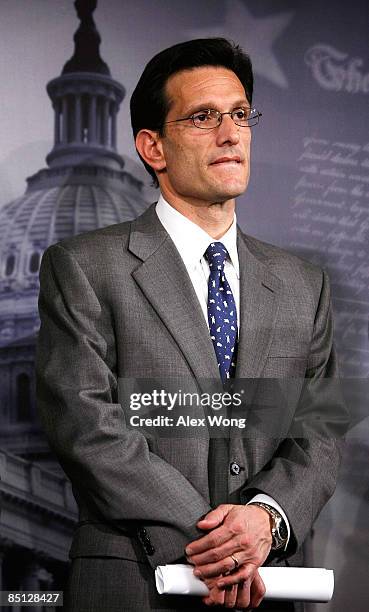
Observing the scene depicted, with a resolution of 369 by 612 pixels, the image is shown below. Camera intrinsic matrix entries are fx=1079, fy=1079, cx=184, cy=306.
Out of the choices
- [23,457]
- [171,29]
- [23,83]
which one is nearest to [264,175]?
[171,29]

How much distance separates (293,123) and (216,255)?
0.98 m

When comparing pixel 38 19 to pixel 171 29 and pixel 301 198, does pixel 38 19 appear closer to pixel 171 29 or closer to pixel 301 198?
pixel 171 29

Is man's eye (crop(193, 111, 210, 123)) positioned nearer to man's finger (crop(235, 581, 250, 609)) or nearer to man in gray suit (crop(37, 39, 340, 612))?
man in gray suit (crop(37, 39, 340, 612))

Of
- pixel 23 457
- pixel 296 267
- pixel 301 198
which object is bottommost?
pixel 23 457

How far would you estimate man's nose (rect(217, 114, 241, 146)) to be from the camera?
2842 millimetres

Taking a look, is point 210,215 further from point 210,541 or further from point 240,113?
point 210,541

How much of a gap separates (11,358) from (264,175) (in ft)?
3.41

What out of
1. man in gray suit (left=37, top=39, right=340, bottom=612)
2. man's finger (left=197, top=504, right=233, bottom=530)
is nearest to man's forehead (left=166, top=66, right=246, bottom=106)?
man in gray suit (left=37, top=39, right=340, bottom=612)

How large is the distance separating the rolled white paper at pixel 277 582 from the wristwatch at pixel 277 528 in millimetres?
58

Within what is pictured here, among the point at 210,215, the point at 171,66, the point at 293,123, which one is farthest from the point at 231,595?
the point at 293,123

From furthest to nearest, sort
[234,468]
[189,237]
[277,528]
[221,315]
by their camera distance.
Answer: [189,237], [221,315], [234,468], [277,528]

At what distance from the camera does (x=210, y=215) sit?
292 centimetres

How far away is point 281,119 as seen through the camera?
366cm

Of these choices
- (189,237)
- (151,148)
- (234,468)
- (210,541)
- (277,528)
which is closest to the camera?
(210,541)
